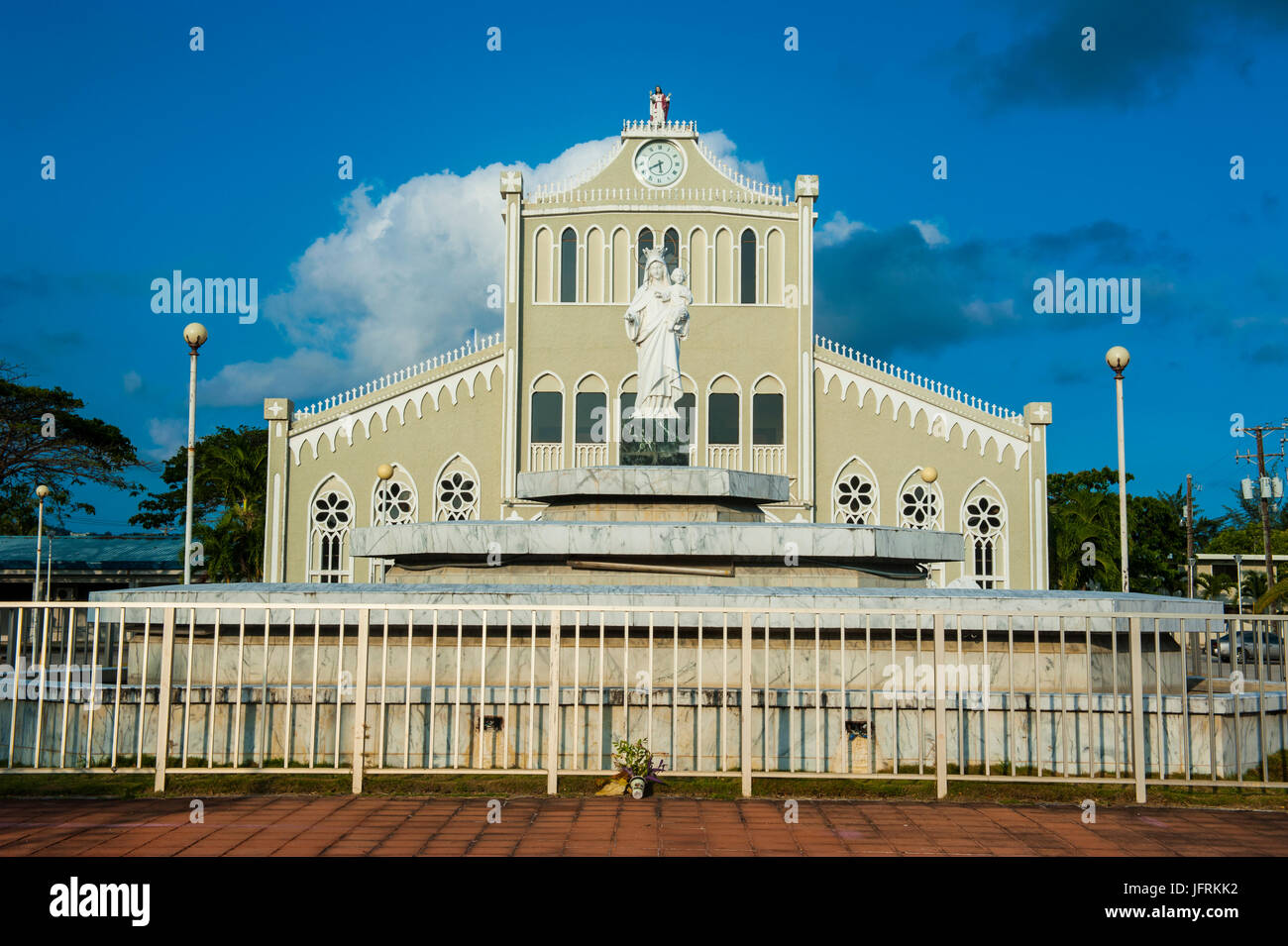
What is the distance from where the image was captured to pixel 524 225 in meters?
33.0

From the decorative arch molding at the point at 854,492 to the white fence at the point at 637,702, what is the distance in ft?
74.5

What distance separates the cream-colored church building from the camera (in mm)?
31156

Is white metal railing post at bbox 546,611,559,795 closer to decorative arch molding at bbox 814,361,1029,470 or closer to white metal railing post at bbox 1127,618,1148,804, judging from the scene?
white metal railing post at bbox 1127,618,1148,804

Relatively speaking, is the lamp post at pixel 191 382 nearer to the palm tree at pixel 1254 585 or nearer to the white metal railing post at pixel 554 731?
the white metal railing post at pixel 554 731

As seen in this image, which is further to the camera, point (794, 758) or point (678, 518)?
point (678, 518)

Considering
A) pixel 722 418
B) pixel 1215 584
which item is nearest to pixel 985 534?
pixel 722 418

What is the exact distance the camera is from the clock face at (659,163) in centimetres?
3366

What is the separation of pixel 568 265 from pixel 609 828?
91.9 feet

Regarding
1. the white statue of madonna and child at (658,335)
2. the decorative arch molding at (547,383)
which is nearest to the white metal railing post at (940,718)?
the white statue of madonna and child at (658,335)

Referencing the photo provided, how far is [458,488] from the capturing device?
104 feet
